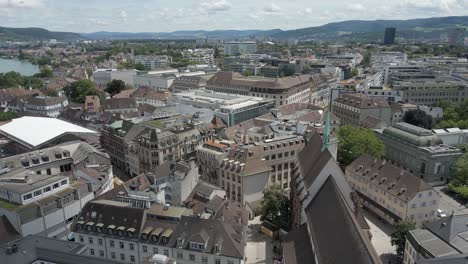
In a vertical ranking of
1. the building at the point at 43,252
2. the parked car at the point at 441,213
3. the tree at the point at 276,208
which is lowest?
the parked car at the point at 441,213

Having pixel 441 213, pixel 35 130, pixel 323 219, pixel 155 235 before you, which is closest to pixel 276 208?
pixel 323 219

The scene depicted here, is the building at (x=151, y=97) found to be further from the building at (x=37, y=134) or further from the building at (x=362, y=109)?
the building at (x=362, y=109)

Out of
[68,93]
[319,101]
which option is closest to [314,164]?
[319,101]

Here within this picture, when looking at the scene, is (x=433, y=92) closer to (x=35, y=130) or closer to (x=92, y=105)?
(x=92, y=105)

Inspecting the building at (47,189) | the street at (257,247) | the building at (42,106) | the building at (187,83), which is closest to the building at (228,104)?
the building at (187,83)

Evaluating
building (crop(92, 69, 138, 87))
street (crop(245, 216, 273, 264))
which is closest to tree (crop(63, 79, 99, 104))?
building (crop(92, 69, 138, 87))

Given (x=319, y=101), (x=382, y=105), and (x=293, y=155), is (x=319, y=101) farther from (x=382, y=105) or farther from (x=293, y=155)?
(x=293, y=155)

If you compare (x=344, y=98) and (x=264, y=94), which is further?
(x=264, y=94)
